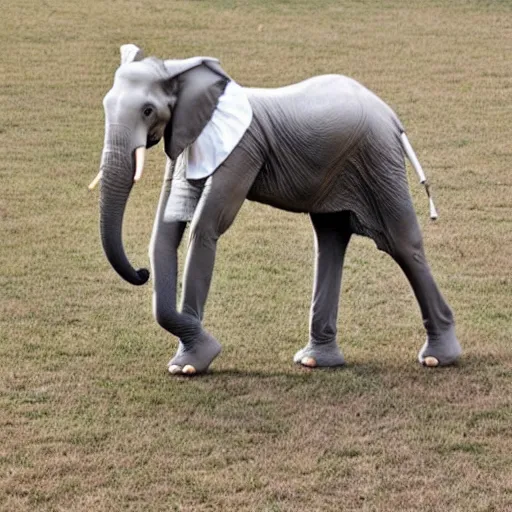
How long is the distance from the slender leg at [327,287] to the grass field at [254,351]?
6.5 inches

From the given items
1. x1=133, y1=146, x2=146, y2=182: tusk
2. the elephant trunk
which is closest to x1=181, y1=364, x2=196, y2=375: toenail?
the elephant trunk

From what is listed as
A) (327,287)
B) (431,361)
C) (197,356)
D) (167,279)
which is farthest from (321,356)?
(167,279)

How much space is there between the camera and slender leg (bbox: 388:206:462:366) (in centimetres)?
770

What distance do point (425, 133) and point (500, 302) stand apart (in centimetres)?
480

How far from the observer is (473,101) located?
14.8 meters

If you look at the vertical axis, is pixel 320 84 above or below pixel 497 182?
above

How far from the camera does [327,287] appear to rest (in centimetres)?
795

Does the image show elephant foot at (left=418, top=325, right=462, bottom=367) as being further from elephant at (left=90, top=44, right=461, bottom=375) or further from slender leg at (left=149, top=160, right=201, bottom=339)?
slender leg at (left=149, top=160, right=201, bottom=339)

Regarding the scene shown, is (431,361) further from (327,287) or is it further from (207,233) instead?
(207,233)

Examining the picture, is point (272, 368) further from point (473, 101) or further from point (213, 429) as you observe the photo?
point (473, 101)

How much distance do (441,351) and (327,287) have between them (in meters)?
0.71

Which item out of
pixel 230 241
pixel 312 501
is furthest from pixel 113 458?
pixel 230 241

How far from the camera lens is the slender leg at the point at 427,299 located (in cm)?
770

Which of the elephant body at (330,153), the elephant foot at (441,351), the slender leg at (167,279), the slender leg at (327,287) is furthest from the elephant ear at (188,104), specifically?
the elephant foot at (441,351)
